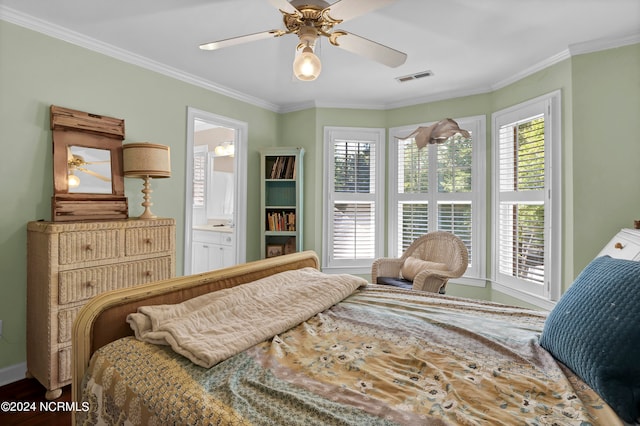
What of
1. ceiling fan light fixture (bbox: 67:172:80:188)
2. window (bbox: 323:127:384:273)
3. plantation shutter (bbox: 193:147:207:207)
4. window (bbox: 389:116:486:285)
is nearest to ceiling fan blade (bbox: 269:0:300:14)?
ceiling fan light fixture (bbox: 67:172:80:188)

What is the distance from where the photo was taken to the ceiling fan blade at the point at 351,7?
1498 mm

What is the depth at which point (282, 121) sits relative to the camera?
15.2 ft

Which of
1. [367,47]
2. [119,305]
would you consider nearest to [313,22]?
[367,47]

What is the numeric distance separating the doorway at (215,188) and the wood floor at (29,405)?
1.42 m

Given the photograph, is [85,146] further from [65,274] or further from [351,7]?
[351,7]

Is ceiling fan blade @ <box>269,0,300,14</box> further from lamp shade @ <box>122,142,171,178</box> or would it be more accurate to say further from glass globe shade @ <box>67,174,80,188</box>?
glass globe shade @ <box>67,174,80,188</box>

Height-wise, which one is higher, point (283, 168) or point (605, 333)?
point (283, 168)

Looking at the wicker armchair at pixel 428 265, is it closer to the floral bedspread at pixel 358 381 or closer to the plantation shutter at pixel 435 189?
the plantation shutter at pixel 435 189

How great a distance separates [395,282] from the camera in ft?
10.5

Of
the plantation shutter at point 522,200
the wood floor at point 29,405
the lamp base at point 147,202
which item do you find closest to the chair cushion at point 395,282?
the plantation shutter at point 522,200

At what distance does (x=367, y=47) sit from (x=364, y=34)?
81 cm

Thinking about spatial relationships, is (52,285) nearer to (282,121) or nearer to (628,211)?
(282,121)

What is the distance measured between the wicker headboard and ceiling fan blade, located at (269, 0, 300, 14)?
136 centimetres

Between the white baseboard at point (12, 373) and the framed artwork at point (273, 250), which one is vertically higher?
the framed artwork at point (273, 250)
